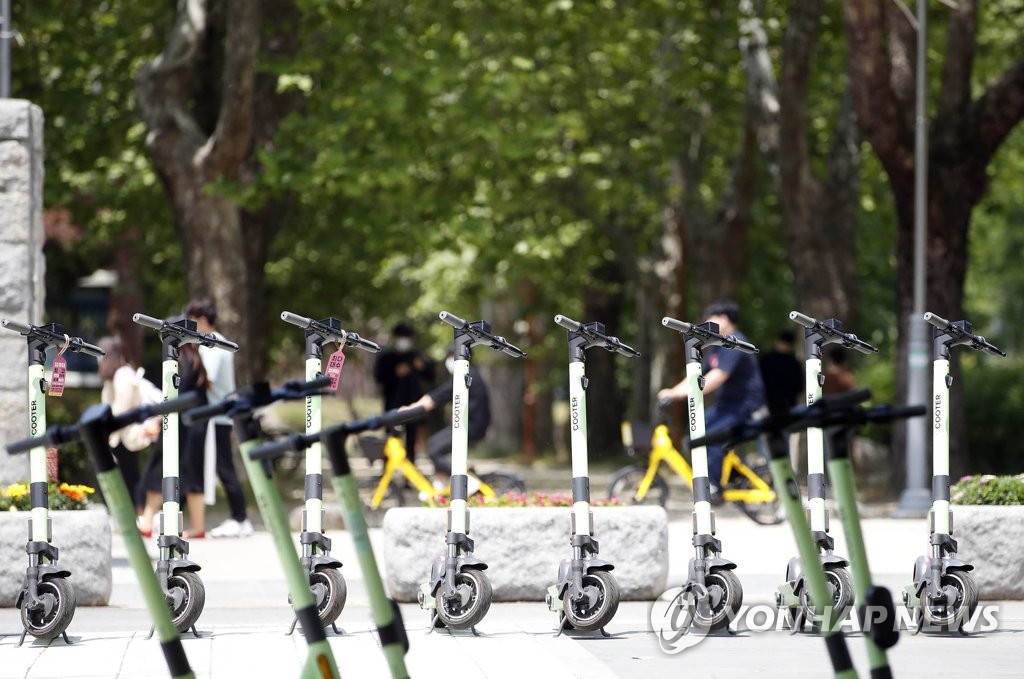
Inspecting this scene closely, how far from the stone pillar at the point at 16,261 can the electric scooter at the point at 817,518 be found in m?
5.58

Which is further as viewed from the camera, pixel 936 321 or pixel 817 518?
pixel 817 518

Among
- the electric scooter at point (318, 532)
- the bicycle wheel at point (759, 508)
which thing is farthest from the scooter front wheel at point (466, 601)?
the bicycle wheel at point (759, 508)

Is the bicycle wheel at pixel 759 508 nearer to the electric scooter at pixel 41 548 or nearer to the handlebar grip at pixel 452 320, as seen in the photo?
the handlebar grip at pixel 452 320

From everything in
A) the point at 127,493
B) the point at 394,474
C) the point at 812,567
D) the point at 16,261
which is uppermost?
the point at 16,261

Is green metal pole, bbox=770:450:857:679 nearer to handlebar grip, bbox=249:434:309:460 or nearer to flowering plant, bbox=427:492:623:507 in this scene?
handlebar grip, bbox=249:434:309:460

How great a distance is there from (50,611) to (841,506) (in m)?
5.18

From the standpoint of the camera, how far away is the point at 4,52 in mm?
16016

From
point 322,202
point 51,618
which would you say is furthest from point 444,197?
point 51,618

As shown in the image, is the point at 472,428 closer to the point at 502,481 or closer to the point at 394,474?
the point at 502,481

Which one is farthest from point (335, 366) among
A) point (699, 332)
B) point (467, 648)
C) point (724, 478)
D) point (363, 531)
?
point (724, 478)

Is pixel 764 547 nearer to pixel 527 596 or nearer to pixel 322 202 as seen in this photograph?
pixel 527 596

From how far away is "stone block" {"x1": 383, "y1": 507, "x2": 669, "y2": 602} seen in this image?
10586 mm

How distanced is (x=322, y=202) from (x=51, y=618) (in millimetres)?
17050

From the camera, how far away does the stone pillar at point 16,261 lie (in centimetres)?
1277
